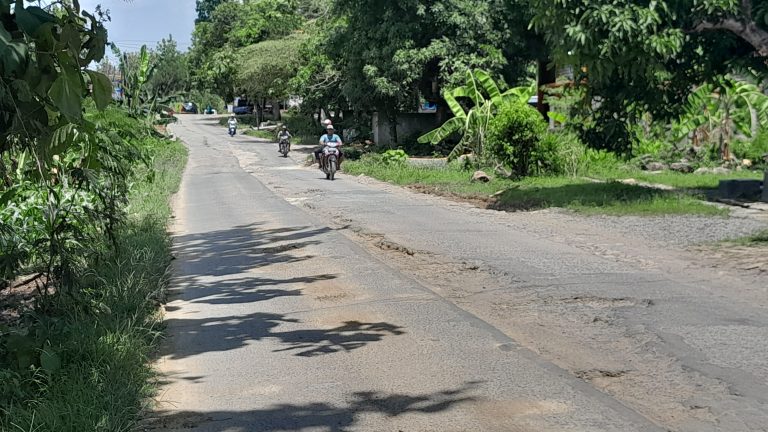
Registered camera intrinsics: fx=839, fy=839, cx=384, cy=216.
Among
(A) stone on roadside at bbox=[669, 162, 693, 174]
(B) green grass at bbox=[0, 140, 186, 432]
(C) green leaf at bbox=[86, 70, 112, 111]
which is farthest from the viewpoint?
(A) stone on roadside at bbox=[669, 162, 693, 174]

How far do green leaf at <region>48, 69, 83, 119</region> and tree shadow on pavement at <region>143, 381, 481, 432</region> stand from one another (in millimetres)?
2280

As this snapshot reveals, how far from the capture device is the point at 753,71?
16109 millimetres

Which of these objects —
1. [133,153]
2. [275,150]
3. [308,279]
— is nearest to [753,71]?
[308,279]

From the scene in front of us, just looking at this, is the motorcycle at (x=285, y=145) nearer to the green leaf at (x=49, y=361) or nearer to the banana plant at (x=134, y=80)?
the banana plant at (x=134, y=80)

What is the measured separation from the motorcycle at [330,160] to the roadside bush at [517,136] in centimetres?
577

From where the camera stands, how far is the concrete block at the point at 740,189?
54.3 ft

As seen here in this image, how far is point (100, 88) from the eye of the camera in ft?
11.7

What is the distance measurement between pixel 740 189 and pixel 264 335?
12504 millimetres

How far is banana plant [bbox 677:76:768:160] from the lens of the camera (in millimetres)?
22531

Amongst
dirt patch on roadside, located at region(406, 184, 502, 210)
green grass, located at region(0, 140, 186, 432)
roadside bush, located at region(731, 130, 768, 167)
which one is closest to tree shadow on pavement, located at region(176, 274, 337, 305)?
green grass, located at region(0, 140, 186, 432)

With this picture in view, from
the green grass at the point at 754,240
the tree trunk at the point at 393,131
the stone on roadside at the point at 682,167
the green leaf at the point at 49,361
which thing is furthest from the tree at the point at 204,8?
the green leaf at the point at 49,361

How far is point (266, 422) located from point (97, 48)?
239 cm

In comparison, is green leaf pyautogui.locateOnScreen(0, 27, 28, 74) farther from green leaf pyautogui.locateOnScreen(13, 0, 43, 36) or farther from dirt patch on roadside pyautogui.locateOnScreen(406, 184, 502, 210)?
dirt patch on roadside pyautogui.locateOnScreen(406, 184, 502, 210)

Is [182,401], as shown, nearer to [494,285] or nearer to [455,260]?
[494,285]
